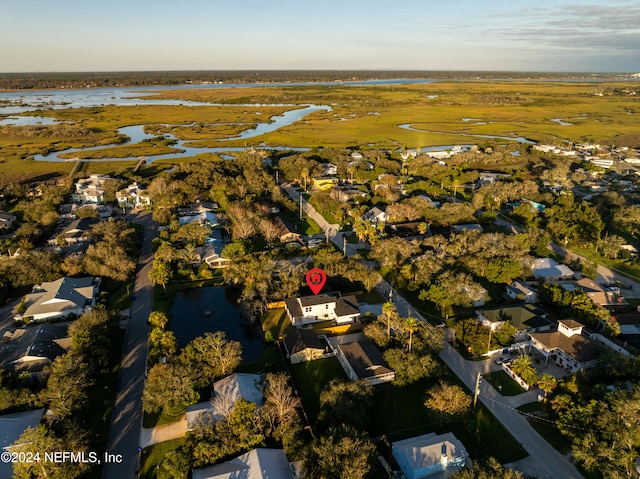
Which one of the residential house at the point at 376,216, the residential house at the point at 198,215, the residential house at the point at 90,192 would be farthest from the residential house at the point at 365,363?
the residential house at the point at 90,192

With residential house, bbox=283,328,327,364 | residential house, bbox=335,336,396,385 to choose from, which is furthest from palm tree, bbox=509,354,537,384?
residential house, bbox=283,328,327,364

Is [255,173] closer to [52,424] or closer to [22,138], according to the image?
[52,424]

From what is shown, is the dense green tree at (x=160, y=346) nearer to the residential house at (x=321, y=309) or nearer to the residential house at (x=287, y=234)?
the residential house at (x=321, y=309)

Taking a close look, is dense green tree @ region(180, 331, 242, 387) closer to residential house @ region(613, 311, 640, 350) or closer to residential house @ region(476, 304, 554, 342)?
residential house @ region(476, 304, 554, 342)

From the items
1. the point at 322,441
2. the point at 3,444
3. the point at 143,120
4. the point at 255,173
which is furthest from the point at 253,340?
the point at 143,120

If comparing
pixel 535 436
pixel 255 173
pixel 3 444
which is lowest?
pixel 535 436

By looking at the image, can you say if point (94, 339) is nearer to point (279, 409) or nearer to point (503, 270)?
point (279, 409)
